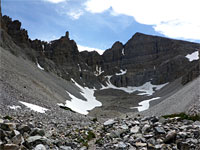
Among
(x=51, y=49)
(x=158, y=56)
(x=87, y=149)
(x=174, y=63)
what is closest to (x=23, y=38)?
(x=51, y=49)

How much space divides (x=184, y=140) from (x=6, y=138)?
894cm

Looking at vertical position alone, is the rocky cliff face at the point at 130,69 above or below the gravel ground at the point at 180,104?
above

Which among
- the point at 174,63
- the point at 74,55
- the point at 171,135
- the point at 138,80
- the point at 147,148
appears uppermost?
the point at 74,55

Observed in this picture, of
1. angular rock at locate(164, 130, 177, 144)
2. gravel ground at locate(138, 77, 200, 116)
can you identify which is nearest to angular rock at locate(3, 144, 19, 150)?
angular rock at locate(164, 130, 177, 144)

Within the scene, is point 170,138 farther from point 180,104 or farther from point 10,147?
point 180,104

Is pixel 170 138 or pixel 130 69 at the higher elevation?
pixel 130 69

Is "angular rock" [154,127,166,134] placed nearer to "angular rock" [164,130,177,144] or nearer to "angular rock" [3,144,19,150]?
"angular rock" [164,130,177,144]

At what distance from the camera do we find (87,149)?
10.9 metres

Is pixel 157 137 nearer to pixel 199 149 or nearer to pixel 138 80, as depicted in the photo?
pixel 199 149

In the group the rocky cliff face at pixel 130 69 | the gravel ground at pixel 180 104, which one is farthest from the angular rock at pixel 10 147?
the rocky cliff face at pixel 130 69

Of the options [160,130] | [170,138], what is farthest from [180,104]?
[170,138]

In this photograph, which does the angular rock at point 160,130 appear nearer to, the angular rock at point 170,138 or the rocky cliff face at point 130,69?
the angular rock at point 170,138

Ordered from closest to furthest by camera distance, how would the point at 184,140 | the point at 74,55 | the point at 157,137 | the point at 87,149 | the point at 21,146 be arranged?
the point at 21,146 < the point at 184,140 < the point at 157,137 < the point at 87,149 < the point at 74,55

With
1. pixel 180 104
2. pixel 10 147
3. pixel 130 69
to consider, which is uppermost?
pixel 130 69
